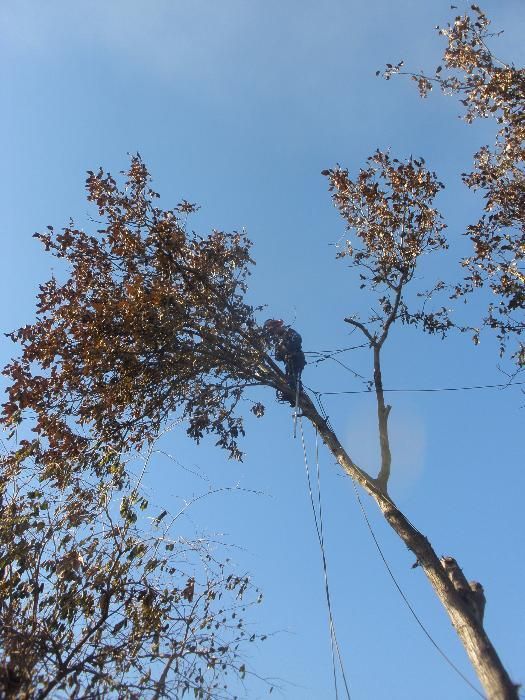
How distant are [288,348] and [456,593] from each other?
4.35 m

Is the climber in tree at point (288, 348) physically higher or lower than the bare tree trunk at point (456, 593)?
higher

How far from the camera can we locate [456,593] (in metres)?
6.84

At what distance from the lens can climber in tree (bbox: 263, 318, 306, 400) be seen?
9984mm

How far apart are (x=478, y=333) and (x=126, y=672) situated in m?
6.95

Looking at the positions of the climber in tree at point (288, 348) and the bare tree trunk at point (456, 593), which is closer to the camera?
the bare tree trunk at point (456, 593)

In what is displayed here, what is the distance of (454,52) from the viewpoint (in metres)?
10.2

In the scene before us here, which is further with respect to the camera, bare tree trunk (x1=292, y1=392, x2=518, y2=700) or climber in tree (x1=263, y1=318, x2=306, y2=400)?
climber in tree (x1=263, y1=318, x2=306, y2=400)

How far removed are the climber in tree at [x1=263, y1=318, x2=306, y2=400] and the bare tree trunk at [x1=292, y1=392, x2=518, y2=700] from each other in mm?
1739

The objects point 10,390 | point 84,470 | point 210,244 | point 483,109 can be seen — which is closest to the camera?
point 84,470

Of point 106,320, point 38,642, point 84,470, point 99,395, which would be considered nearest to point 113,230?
point 106,320

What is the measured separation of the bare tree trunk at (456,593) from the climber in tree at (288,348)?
1.74 metres

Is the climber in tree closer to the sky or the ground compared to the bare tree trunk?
closer to the sky

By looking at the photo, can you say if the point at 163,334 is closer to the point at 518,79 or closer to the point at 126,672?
the point at 126,672

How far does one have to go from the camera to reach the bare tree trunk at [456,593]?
6027 mm
